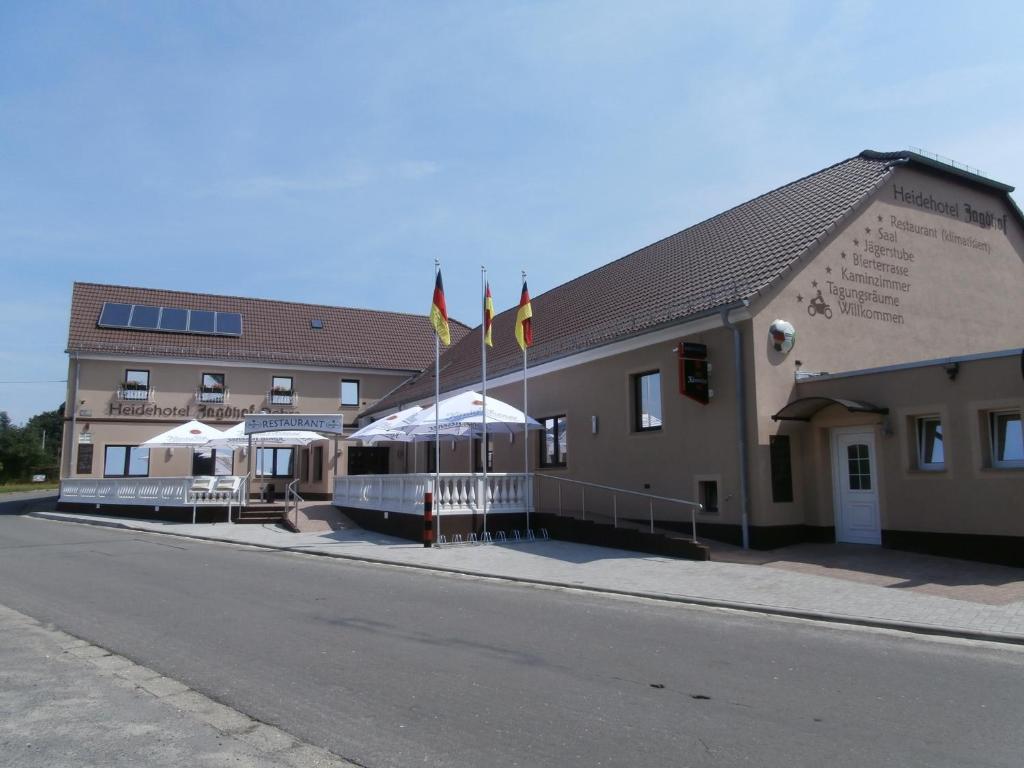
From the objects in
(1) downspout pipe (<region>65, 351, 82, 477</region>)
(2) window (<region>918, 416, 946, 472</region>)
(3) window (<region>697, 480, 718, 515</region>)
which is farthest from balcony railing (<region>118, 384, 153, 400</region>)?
(2) window (<region>918, 416, 946, 472</region>)

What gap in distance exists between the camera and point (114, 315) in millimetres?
37000

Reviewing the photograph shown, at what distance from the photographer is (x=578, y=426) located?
20859 mm

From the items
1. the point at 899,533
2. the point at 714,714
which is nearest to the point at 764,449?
the point at 899,533

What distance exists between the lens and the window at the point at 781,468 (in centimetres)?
1554

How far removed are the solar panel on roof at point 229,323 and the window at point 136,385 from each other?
4071 mm

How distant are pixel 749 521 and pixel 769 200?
10.8 meters

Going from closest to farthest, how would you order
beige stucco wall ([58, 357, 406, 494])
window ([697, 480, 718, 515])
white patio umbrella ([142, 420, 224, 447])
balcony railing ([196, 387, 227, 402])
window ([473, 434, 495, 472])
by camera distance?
window ([697, 480, 718, 515]) → window ([473, 434, 495, 472]) → white patio umbrella ([142, 420, 224, 447]) → beige stucco wall ([58, 357, 406, 494]) → balcony railing ([196, 387, 227, 402])

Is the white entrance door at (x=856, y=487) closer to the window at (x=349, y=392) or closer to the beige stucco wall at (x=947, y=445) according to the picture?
the beige stucco wall at (x=947, y=445)

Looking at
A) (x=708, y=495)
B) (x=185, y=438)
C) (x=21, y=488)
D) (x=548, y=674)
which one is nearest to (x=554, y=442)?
(x=708, y=495)

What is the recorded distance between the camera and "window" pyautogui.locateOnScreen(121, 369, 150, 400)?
35.2 metres

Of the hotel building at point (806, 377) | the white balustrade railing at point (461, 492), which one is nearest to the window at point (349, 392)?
the hotel building at point (806, 377)

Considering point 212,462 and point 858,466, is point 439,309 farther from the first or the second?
point 212,462

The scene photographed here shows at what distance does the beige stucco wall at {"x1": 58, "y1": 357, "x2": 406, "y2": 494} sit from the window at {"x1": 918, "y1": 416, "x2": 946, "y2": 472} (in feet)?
82.3

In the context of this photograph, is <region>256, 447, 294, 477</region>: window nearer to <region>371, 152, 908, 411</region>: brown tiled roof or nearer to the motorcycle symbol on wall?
<region>371, 152, 908, 411</region>: brown tiled roof
